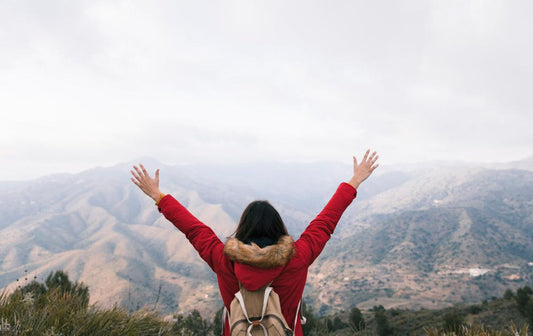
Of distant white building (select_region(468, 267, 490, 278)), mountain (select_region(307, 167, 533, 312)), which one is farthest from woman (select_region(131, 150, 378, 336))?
distant white building (select_region(468, 267, 490, 278))

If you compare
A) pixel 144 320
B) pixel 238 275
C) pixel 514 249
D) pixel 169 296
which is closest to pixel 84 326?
pixel 144 320

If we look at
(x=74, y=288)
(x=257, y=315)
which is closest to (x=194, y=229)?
(x=257, y=315)

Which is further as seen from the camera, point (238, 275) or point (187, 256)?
point (187, 256)

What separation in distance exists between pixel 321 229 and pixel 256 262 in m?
0.73

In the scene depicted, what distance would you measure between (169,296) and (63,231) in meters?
138

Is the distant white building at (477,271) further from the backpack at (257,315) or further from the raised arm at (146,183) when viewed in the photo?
the raised arm at (146,183)

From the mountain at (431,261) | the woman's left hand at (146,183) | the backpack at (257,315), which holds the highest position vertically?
the woman's left hand at (146,183)

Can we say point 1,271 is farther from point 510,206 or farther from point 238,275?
point 510,206

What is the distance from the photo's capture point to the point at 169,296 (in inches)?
3497

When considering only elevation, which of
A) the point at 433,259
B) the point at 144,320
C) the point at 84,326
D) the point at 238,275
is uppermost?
the point at 238,275

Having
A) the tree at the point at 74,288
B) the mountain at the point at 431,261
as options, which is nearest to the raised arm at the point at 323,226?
the tree at the point at 74,288

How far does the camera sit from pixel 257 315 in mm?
1736

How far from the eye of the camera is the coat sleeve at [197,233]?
2064 mm

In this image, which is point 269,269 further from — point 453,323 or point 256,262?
point 453,323
